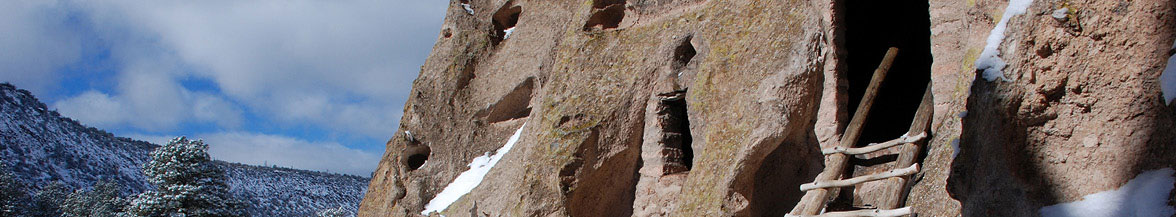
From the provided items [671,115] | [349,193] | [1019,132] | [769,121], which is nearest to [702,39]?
[671,115]

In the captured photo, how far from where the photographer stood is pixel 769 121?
9023 mm

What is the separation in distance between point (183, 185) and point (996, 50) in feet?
82.2

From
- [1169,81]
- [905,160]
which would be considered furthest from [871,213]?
[1169,81]

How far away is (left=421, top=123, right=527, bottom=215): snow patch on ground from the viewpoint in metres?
14.3

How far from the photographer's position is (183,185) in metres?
25.9

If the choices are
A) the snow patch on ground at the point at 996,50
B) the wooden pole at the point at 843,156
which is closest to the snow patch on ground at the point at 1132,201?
the snow patch on ground at the point at 996,50

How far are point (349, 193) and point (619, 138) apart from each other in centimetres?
8419

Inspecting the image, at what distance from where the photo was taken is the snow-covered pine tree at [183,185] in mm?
25547

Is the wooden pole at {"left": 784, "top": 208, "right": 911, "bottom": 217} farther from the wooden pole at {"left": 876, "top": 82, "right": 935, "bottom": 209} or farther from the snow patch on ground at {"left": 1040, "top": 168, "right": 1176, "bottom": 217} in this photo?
the snow patch on ground at {"left": 1040, "top": 168, "right": 1176, "bottom": 217}

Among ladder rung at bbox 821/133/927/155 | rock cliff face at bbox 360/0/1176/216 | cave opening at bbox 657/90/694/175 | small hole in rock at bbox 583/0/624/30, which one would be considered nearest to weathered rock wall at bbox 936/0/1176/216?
rock cliff face at bbox 360/0/1176/216

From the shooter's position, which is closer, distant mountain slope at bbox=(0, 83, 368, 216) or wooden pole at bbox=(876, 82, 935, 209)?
wooden pole at bbox=(876, 82, 935, 209)

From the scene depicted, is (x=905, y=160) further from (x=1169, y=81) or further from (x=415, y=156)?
(x=415, y=156)

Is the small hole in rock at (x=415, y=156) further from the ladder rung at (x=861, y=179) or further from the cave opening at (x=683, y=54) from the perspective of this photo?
the ladder rung at (x=861, y=179)

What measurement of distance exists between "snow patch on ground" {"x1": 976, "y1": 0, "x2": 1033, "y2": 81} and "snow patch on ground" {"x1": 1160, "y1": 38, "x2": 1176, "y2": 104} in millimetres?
705
